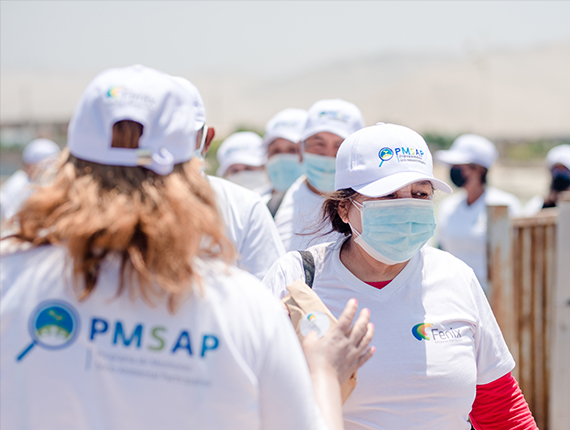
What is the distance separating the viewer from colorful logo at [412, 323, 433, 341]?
2250 mm

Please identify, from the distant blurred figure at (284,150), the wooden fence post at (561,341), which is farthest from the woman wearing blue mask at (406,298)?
the distant blurred figure at (284,150)

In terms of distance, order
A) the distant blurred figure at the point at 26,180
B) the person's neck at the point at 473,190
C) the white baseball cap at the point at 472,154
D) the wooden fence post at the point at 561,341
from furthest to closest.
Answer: the white baseball cap at the point at 472,154 < the person's neck at the point at 473,190 < the wooden fence post at the point at 561,341 < the distant blurred figure at the point at 26,180

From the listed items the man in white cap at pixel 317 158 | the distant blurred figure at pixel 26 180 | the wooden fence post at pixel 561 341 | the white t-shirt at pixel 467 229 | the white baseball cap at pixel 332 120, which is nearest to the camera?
the distant blurred figure at pixel 26 180

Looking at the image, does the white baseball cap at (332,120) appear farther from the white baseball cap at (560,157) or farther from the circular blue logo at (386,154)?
the white baseball cap at (560,157)

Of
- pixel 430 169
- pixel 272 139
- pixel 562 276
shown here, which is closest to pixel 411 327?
pixel 430 169

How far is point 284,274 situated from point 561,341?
360 cm

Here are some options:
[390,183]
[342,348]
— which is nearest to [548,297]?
[390,183]

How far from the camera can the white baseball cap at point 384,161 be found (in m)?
2.37

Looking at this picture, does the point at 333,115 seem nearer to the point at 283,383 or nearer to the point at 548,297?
the point at 548,297

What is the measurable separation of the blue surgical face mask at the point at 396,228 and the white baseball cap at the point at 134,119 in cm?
112

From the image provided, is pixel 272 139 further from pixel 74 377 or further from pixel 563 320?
pixel 74 377

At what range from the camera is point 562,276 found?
5.02 meters

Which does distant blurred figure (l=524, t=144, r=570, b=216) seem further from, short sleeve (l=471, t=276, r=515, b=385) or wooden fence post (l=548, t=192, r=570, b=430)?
short sleeve (l=471, t=276, r=515, b=385)

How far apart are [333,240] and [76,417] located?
159 cm
